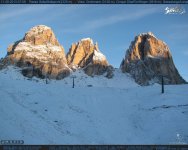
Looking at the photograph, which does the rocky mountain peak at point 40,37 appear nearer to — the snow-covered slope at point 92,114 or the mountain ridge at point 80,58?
the mountain ridge at point 80,58

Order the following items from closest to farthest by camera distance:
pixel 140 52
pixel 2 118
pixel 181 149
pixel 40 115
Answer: pixel 181 149 → pixel 2 118 → pixel 40 115 → pixel 140 52

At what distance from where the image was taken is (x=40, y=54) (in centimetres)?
15038

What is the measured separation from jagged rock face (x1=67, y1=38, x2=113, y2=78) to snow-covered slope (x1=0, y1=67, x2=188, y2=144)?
365ft

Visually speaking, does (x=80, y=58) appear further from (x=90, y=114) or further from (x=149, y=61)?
(x=90, y=114)

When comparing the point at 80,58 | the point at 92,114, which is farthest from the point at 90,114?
the point at 80,58

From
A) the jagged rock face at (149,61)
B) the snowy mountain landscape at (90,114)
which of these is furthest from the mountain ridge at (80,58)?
the snowy mountain landscape at (90,114)

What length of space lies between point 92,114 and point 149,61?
107 m

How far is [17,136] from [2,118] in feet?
7.61

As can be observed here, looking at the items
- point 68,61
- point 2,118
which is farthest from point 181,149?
point 68,61

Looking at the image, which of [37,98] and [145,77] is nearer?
[37,98]

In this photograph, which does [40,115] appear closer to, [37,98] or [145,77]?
[37,98]

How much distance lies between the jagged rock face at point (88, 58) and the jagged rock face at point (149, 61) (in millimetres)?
13219

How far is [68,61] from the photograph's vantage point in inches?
6447

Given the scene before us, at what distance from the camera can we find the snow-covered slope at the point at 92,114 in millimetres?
26933
